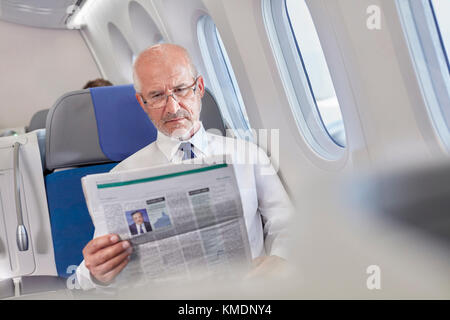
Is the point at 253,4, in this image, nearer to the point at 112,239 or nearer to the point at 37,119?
the point at 112,239

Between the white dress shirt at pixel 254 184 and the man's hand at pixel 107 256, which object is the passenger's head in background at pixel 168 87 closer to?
the white dress shirt at pixel 254 184

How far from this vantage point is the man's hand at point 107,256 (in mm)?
944

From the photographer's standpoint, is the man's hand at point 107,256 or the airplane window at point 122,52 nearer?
the man's hand at point 107,256

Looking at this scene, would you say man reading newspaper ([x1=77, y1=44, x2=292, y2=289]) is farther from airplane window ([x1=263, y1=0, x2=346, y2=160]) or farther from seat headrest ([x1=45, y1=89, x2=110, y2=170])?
airplane window ([x1=263, y1=0, x2=346, y2=160])

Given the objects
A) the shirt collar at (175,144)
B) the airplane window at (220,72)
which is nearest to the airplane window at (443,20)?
the shirt collar at (175,144)

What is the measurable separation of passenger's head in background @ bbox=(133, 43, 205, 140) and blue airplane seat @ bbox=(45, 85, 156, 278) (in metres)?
0.33

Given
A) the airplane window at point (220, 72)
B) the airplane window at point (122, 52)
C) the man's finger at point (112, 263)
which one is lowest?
the man's finger at point (112, 263)

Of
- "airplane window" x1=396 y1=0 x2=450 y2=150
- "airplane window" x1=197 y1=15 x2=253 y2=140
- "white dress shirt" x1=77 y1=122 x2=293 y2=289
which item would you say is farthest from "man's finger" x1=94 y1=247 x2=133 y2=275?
"airplane window" x1=197 y1=15 x2=253 y2=140

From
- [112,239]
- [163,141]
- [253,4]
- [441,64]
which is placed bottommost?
[112,239]

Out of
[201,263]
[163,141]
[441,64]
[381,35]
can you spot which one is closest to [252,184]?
[163,141]

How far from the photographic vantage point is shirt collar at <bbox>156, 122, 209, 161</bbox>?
1309 mm

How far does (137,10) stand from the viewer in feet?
15.4

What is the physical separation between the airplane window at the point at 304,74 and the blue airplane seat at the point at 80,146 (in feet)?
4.07
